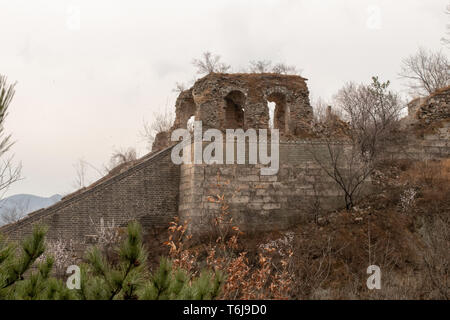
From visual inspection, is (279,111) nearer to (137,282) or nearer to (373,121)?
(373,121)

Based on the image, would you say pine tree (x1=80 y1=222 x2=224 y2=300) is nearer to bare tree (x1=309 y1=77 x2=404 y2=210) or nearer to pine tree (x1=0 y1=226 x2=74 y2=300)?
pine tree (x1=0 y1=226 x2=74 y2=300)

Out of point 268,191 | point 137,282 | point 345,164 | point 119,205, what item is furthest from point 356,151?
point 137,282

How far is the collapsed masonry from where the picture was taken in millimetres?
14219

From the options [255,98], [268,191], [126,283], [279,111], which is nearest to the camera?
[126,283]

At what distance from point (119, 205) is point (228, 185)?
3.67 m

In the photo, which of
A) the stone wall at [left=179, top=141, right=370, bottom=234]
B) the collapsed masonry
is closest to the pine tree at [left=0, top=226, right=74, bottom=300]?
the collapsed masonry

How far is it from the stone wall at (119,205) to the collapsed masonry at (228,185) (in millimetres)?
30

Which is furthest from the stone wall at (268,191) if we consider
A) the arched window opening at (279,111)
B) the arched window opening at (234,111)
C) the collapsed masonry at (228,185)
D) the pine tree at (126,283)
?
the pine tree at (126,283)

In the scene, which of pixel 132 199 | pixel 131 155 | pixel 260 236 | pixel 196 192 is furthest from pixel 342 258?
pixel 131 155

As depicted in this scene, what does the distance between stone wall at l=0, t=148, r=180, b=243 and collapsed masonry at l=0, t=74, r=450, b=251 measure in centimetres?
3

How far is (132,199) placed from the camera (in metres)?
15.3

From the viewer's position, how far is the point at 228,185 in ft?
46.4

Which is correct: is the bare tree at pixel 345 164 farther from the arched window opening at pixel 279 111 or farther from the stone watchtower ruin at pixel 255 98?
the arched window opening at pixel 279 111

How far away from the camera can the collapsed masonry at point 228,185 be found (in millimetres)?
14219
